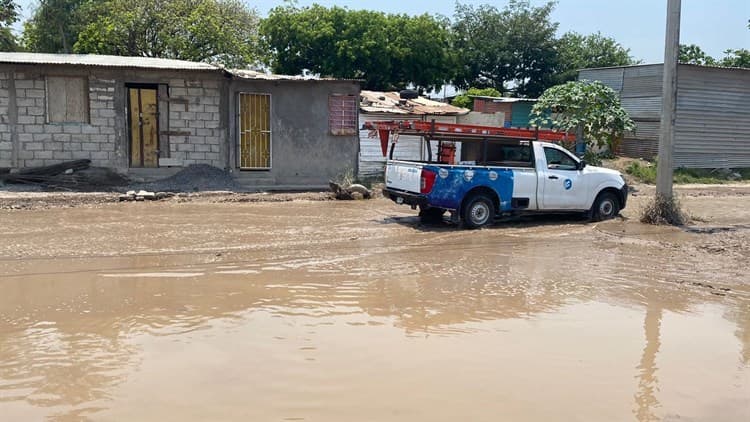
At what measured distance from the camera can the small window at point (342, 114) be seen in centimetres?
1845

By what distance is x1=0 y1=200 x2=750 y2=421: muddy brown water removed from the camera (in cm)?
479

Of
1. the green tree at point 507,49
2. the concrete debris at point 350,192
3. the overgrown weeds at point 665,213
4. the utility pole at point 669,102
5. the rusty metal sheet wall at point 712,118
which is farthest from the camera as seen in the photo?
the green tree at point 507,49

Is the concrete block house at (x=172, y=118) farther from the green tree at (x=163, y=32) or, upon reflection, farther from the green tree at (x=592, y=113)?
the green tree at (x=163, y=32)

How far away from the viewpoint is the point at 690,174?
81.1 ft

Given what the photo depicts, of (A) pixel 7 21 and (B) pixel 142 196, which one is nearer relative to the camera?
(B) pixel 142 196

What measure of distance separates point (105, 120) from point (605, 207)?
38.9ft

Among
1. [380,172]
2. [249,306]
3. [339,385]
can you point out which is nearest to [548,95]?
[380,172]

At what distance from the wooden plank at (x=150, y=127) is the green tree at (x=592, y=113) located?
461 inches

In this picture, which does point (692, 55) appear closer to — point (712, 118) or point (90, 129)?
point (712, 118)

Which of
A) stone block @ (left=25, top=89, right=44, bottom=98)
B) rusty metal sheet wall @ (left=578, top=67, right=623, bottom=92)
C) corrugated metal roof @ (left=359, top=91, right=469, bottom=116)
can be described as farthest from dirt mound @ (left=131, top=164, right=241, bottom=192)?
rusty metal sheet wall @ (left=578, top=67, right=623, bottom=92)

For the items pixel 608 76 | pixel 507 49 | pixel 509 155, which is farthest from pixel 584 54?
pixel 509 155

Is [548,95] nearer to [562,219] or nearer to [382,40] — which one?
[562,219]

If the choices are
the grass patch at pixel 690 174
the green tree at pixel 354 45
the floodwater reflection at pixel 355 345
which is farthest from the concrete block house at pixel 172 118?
the green tree at pixel 354 45

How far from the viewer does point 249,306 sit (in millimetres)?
6992
